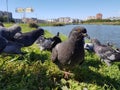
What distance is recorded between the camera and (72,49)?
5469 millimetres

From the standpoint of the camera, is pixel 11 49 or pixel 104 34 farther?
pixel 104 34

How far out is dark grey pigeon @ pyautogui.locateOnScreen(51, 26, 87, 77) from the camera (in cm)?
544

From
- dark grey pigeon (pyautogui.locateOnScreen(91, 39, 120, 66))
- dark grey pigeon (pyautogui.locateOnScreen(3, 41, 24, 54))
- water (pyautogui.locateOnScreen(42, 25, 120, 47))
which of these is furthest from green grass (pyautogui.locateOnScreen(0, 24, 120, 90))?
water (pyautogui.locateOnScreen(42, 25, 120, 47))

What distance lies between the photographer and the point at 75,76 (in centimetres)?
603

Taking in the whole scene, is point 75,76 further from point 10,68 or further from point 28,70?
point 10,68

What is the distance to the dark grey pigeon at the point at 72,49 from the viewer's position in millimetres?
5438

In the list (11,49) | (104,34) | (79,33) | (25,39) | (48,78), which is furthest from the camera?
(104,34)

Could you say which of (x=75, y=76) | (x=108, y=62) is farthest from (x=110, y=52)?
(x=75, y=76)

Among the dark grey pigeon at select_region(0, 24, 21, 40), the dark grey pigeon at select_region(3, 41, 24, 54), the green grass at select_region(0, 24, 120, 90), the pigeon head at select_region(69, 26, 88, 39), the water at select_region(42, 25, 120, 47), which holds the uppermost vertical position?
the pigeon head at select_region(69, 26, 88, 39)

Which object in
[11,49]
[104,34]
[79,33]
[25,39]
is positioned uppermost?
[79,33]

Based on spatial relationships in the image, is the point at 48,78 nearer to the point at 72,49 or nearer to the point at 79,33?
the point at 72,49

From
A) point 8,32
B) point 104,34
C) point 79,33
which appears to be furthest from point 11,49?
point 104,34

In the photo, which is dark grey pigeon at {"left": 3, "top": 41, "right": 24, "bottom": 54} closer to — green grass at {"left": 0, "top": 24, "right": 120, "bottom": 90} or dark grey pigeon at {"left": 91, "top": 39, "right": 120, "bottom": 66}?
green grass at {"left": 0, "top": 24, "right": 120, "bottom": 90}

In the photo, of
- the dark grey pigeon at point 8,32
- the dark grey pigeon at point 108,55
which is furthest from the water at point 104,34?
the dark grey pigeon at point 8,32
